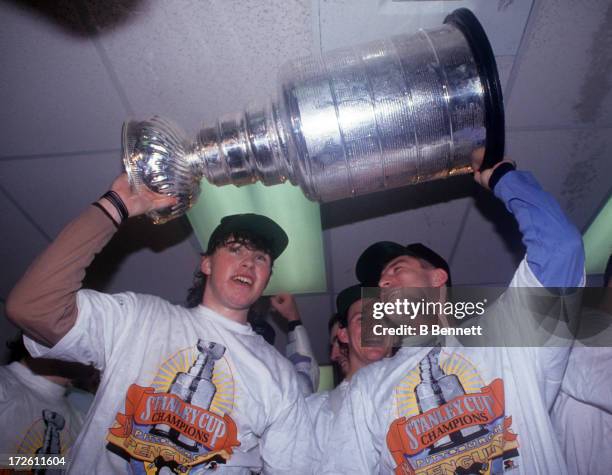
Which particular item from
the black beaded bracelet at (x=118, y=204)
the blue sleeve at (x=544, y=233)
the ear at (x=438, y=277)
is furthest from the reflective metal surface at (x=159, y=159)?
the ear at (x=438, y=277)

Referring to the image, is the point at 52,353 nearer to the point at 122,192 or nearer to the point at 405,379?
the point at 122,192

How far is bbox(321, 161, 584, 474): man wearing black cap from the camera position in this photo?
957 mm

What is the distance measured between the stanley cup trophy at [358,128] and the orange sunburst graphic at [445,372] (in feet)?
1.78

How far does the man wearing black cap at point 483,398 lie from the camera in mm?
957

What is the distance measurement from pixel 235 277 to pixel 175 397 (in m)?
0.43

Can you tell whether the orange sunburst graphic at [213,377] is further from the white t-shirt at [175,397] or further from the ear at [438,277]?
the ear at [438,277]

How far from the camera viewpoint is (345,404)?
4.06 ft

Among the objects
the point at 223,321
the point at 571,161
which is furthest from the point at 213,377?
the point at 571,161

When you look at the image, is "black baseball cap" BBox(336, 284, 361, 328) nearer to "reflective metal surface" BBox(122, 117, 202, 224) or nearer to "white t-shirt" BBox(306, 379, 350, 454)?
"white t-shirt" BBox(306, 379, 350, 454)

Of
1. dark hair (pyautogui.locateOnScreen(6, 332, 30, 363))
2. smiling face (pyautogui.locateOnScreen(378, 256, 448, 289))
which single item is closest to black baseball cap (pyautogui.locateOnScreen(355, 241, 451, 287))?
smiling face (pyautogui.locateOnScreen(378, 256, 448, 289))

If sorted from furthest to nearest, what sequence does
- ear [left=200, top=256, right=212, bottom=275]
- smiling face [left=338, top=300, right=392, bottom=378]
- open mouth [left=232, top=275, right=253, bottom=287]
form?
1. smiling face [left=338, top=300, right=392, bottom=378]
2. ear [left=200, top=256, right=212, bottom=275]
3. open mouth [left=232, top=275, right=253, bottom=287]

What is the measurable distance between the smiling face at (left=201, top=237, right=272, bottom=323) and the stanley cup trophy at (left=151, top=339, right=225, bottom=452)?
0.69 ft

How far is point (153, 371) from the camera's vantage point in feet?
3.59

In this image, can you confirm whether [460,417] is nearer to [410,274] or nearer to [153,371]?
[410,274]
